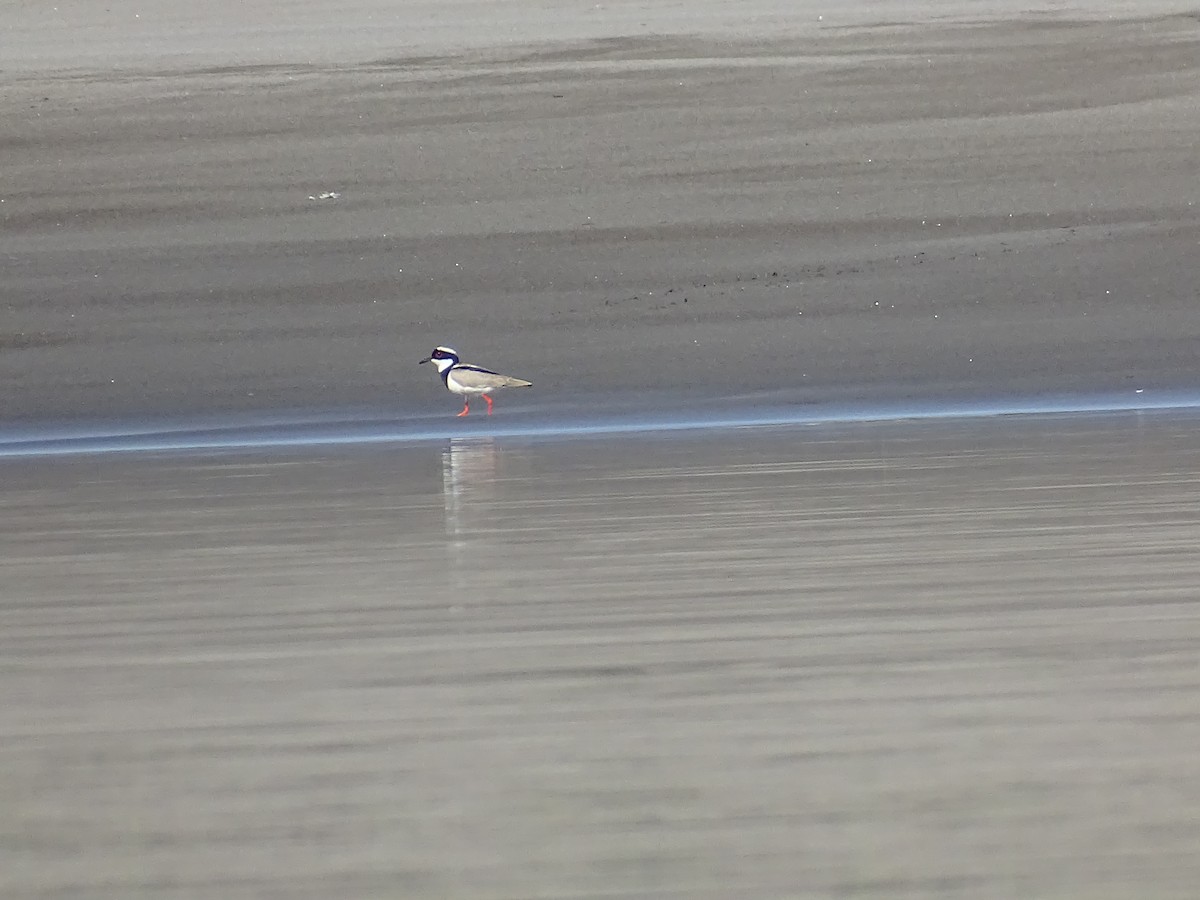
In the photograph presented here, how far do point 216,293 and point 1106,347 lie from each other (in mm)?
4351

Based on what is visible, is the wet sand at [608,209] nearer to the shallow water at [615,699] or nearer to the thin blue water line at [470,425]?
the thin blue water line at [470,425]

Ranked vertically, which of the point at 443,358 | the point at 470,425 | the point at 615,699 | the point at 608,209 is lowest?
the point at 470,425

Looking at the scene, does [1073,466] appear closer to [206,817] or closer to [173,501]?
[173,501]

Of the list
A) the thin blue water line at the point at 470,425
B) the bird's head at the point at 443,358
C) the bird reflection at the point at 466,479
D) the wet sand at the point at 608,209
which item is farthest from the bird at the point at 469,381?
the bird reflection at the point at 466,479

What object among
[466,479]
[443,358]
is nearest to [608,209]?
[443,358]

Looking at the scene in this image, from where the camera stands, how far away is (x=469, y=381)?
866 centimetres

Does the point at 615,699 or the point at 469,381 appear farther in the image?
the point at 469,381

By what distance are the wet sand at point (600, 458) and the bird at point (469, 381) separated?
17 centimetres

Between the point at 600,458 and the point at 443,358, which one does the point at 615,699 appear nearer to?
the point at 600,458

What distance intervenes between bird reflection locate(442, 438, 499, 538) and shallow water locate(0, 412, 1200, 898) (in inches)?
2.7

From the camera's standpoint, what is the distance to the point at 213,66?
40.1 ft

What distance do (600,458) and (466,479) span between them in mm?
777

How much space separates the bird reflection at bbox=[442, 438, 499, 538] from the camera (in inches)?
198

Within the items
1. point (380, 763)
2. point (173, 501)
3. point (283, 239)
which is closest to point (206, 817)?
point (380, 763)
